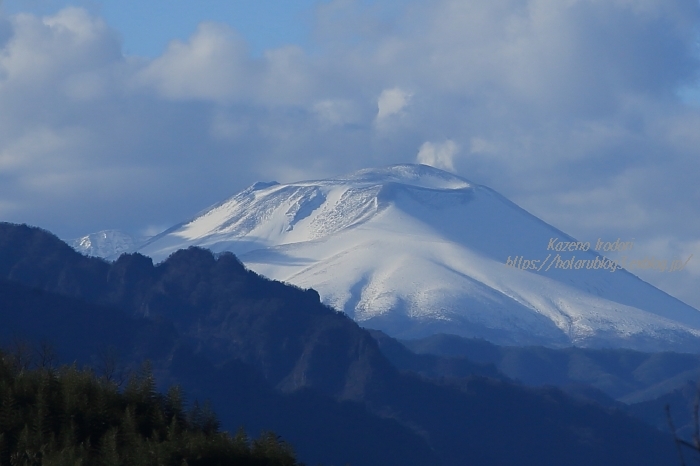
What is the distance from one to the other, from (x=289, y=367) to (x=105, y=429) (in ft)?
284

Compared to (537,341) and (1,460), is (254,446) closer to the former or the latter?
(1,460)

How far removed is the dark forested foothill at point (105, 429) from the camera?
13008 mm

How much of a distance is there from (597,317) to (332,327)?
3570 inches

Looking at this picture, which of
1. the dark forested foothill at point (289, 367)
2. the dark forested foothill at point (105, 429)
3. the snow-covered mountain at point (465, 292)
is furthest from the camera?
the snow-covered mountain at point (465, 292)

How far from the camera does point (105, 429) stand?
549 inches

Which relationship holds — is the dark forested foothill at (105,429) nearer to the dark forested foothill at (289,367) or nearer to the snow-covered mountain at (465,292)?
the dark forested foothill at (289,367)

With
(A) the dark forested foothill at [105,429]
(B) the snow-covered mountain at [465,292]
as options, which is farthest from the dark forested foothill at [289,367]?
(A) the dark forested foothill at [105,429]

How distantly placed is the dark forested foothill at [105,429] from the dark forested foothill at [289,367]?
55.4m

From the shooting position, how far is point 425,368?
120 m

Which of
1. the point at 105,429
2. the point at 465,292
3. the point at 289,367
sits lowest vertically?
the point at 105,429

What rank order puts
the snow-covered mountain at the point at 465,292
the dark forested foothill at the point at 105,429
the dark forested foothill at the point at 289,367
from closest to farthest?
the dark forested foothill at the point at 105,429 < the dark forested foothill at the point at 289,367 < the snow-covered mountain at the point at 465,292

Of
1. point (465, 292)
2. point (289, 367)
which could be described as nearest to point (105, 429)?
point (289, 367)

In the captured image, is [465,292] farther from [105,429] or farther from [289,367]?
[105,429]

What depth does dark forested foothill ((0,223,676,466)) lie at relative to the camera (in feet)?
259
